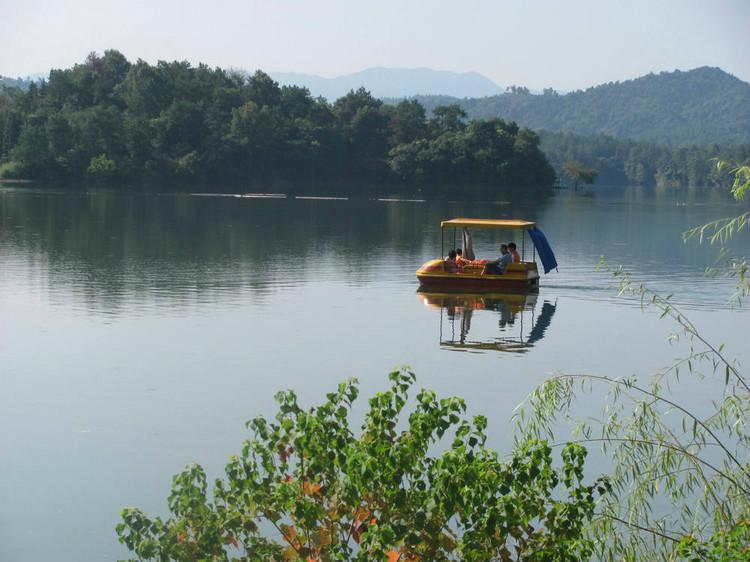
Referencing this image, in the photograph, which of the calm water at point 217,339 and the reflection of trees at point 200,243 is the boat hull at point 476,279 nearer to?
the calm water at point 217,339

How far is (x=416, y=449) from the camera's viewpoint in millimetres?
8023

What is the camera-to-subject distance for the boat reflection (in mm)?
21625

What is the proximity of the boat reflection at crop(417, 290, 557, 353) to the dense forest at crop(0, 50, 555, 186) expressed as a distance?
68343 millimetres

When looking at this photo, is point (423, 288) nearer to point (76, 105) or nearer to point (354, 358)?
point (354, 358)

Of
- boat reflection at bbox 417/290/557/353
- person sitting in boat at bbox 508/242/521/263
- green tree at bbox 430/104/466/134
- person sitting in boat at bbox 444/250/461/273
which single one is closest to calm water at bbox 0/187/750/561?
boat reflection at bbox 417/290/557/353

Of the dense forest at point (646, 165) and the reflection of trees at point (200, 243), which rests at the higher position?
the dense forest at point (646, 165)

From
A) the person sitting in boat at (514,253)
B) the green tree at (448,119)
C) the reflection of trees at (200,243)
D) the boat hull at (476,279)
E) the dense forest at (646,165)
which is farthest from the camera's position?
the dense forest at (646,165)

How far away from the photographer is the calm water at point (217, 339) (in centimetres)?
1292

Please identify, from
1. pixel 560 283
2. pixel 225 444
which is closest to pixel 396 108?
pixel 560 283

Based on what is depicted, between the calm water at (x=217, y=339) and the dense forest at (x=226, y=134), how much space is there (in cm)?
4921

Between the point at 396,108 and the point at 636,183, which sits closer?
the point at 396,108

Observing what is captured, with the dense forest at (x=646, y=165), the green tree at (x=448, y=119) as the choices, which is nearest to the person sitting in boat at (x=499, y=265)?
the green tree at (x=448, y=119)

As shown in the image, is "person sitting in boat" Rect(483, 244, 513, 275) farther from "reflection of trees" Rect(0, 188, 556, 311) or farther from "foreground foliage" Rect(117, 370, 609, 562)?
"foreground foliage" Rect(117, 370, 609, 562)

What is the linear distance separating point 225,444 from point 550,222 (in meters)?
46.7
